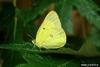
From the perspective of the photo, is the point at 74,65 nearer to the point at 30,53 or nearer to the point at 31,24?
the point at 30,53

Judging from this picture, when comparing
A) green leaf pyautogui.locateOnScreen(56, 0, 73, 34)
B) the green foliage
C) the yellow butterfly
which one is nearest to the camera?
the green foliage

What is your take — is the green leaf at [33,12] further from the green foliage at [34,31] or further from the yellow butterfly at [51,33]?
the yellow butterfly at [51,33]

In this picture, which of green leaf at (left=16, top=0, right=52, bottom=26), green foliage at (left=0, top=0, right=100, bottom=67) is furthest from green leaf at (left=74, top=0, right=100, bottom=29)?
green leaf at (left=16, top=0, right=52, bottom=26)

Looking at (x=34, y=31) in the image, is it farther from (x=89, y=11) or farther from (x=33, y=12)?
(x=89, y=11)

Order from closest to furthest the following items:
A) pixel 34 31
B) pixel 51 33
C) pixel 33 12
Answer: pixel 51 33, pixel 34 31, pixel 33 12

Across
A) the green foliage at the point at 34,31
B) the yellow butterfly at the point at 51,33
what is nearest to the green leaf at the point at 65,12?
the green foliage at the point at 34,31

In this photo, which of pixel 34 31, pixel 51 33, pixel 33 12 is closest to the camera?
pixel 51 33

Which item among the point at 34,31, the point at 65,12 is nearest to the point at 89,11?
the point at 65,12

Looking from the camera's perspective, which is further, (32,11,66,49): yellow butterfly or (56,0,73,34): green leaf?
(56,0,73,34): green leaf

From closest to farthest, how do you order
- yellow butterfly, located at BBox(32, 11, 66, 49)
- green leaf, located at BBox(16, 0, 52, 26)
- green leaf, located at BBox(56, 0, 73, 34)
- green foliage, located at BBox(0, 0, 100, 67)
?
green foliage, located at BBox(0, 0, 100, 67)
yellow butterfly, located at BBox(32, 11, 66, 49)
green leaf, located at BBox(56, 0, 73, 34)
green leaf, located at BBox(16, 0, 52, 26)

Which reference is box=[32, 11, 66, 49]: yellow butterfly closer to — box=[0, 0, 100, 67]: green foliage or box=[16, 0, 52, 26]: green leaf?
box=[0, 0, 100, 67]: green foliage
